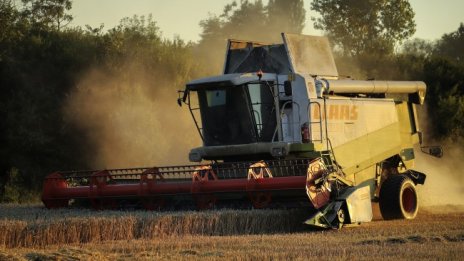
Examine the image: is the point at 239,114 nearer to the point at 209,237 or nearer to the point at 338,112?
the point at 338,112

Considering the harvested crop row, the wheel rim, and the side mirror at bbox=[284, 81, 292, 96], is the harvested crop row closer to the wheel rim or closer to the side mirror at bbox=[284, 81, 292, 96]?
the side mirror at bbox=[284, 81, 292, 96]

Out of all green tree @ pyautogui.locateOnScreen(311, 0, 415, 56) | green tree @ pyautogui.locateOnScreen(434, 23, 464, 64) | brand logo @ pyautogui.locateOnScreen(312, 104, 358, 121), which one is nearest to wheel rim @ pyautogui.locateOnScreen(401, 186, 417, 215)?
brand logo @ pyautogui.locateOnScreen(312, 104, 358, 121)

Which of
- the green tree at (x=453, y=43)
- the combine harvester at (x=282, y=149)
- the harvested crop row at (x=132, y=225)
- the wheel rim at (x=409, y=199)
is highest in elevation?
the green tree at (x=453, y=43)

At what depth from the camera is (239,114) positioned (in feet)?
45.9

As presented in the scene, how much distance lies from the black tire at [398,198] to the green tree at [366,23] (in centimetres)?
2481

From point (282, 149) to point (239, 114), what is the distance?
1065mm

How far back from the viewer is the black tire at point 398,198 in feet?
47.2

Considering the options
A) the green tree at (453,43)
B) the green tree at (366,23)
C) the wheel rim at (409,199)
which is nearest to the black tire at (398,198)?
the wheel rim at (409,199)

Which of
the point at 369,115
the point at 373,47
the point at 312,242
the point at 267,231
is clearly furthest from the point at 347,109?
the point at 373,47

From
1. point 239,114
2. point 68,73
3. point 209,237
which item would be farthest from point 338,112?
point 68,73

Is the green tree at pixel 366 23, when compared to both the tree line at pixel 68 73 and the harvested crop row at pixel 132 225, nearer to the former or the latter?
the tree line at pixel 68 73

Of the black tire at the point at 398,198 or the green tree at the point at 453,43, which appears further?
the green tree at the point at 453,43

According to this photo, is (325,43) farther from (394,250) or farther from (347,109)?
(394,250)

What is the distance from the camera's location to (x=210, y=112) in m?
14.5
